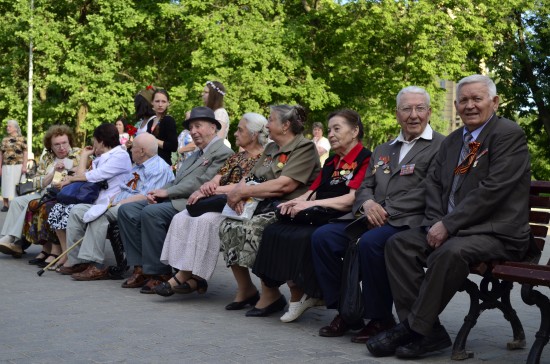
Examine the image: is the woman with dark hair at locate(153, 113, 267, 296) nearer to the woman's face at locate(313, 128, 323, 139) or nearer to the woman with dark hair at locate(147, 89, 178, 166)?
the woman with dark hair at locate(147, 89, 178, 166)

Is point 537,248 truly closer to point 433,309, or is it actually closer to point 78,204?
point 433,309

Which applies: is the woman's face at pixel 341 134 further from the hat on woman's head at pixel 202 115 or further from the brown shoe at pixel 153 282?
the brown shoe at pixel 153 282

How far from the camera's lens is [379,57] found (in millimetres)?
32344

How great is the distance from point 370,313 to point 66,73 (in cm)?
2823

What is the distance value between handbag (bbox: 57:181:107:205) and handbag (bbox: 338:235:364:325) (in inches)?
171

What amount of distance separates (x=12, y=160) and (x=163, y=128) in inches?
398

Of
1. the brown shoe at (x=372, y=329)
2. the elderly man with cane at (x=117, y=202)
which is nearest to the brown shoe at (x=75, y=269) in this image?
the elderly man with cane at (x=117, y=202)

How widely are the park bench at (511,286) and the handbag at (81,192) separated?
5.17 m

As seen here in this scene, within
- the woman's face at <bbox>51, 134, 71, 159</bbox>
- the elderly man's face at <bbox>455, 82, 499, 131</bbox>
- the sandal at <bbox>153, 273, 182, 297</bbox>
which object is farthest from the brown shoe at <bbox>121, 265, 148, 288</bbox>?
the elderly man's face at <bbox>455, 82, 499, 131</bbox>

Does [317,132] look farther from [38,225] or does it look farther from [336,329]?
[336,329]

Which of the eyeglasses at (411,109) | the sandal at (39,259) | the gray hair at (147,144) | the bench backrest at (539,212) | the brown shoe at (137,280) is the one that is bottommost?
the sandal at (39,259)

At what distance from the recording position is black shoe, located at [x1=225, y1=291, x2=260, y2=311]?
7.91 m

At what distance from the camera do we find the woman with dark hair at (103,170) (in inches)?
395

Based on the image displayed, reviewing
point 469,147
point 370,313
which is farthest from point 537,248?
point 370,313
